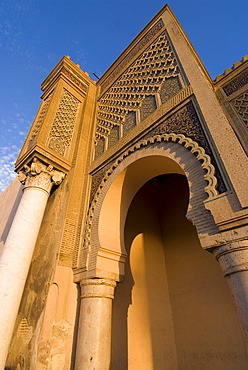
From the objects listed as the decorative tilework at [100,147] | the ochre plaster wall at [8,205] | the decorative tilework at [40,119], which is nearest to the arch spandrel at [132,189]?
the decorative tilework at [100,147]

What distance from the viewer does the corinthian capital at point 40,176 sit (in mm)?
4006

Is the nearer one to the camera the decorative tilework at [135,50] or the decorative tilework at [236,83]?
the decorative tilework at [236,83]

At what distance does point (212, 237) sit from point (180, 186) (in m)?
3.71

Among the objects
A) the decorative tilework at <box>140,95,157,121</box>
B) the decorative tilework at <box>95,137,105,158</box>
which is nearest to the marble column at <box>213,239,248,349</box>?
the decorative tilework at <box>140,95,157,121</box>

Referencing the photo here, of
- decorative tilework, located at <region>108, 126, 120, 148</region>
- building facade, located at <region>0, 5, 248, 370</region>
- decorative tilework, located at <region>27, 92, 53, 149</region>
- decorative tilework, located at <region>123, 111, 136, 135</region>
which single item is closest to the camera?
building facade, located at <region>0, 5, 248, 370</region>

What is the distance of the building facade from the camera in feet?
8.25

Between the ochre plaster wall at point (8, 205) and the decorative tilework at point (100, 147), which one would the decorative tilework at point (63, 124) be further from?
the ochre plaster wall at point (8, 205)

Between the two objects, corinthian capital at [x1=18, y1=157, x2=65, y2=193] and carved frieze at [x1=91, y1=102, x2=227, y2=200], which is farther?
corinthian capital at [x1=18, y1=157, x2=65, y2=193]

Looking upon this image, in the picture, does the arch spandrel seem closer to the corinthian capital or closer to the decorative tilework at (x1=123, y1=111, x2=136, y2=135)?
the decorative tilework at (x1=123, y1=111, x2=136, y2=135)

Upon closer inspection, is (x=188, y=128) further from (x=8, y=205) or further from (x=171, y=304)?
(x=8, y=205)

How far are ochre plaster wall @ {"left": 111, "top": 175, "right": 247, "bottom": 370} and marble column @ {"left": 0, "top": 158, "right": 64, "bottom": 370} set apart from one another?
1.55 metres

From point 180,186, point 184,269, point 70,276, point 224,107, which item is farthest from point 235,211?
point 180,186

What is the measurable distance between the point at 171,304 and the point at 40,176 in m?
3.57

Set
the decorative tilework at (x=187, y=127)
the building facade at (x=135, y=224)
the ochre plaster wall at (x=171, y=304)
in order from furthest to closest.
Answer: the ochre plaster wall at (x=171, y=304) < the decorative tilework at (x=187, y=127) < the building facade at (x=135, y=224)
